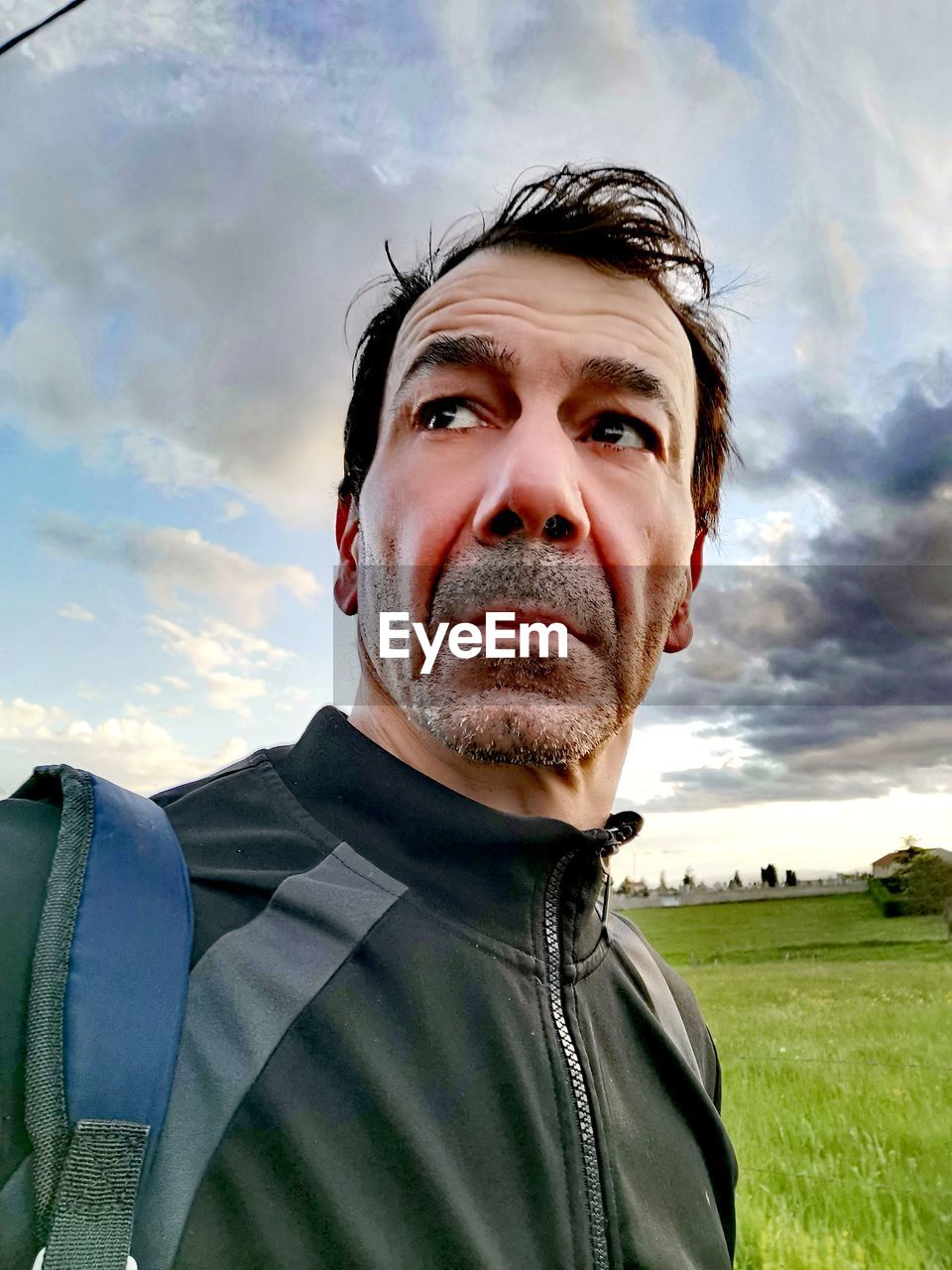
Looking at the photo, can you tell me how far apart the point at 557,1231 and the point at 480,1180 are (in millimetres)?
148

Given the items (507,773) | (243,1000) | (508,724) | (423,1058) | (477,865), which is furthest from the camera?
(507,773)

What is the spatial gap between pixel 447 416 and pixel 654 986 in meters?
1.50

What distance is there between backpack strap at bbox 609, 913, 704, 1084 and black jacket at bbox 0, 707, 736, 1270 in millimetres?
51

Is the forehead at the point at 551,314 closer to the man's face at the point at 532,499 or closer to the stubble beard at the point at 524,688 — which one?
the man's face at the point at 532,499

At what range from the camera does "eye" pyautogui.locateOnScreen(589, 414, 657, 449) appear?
7.43 feet

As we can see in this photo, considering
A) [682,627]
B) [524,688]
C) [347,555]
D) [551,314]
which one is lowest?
[524,688]

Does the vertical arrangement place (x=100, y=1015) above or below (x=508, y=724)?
below

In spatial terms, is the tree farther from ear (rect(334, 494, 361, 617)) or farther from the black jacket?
the black jacket

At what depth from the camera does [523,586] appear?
1.93m

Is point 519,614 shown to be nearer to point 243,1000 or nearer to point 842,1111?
point 243,1000

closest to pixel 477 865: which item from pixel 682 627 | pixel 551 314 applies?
pixel 682 627

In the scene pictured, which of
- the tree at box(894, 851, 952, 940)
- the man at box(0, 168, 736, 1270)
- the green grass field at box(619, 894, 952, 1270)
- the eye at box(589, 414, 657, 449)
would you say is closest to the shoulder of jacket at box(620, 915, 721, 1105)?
the man at box(0, 168, 736, 1270)

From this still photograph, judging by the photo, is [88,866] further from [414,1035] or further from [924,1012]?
[924,1012]

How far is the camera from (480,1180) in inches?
55.5
